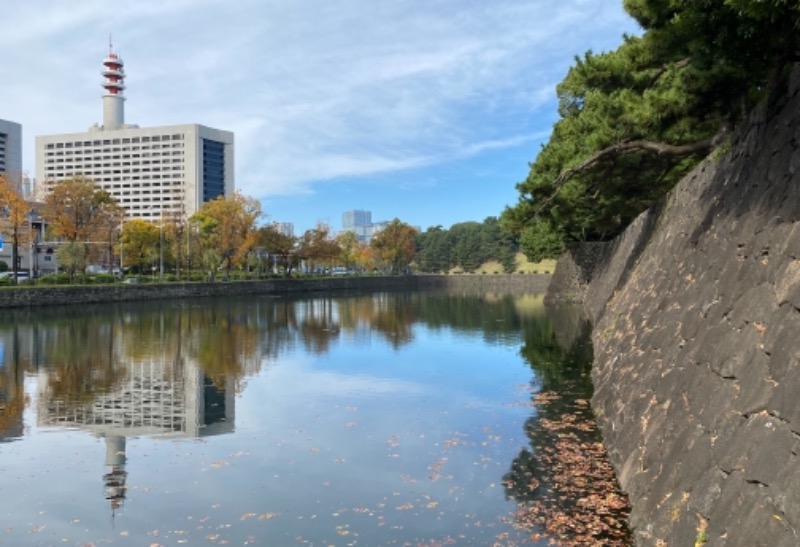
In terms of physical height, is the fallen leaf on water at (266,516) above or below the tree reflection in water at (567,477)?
Answer: below

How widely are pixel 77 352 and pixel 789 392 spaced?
2101cm

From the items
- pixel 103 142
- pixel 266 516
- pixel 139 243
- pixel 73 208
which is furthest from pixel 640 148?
pixel 103 142

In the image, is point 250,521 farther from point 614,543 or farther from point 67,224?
point 67,224

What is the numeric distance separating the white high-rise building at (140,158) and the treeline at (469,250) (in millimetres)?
47004

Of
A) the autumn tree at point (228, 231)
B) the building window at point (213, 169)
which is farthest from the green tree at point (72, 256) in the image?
the building window at point (213, 169)

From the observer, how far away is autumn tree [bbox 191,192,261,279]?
5775cm

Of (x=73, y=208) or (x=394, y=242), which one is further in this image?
(x=394, y=242)

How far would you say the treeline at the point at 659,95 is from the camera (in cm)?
809

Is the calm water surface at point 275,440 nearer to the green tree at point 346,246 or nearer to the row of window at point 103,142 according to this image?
the green tree at point 346,246

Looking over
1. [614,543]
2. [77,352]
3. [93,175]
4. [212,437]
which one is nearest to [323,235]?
[77,352]

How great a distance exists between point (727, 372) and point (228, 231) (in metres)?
55.5

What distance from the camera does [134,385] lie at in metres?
15.4

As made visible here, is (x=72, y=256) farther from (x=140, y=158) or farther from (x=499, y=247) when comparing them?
(x=140, y=158)

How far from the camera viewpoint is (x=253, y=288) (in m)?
59.0
